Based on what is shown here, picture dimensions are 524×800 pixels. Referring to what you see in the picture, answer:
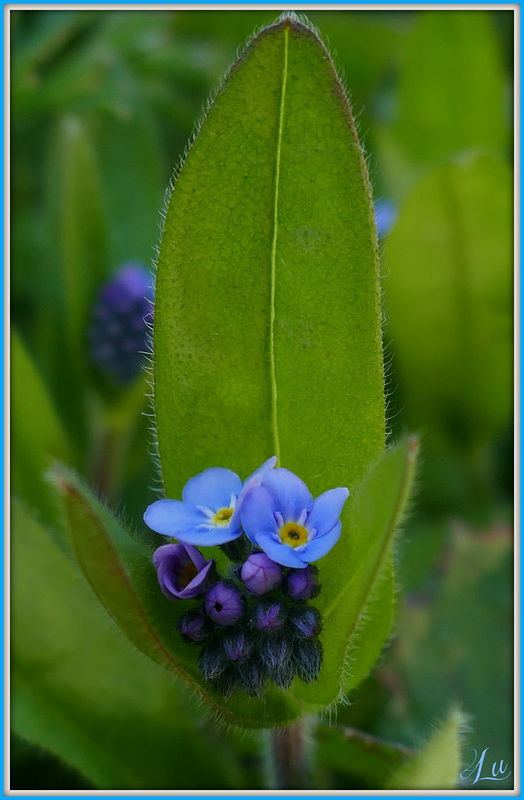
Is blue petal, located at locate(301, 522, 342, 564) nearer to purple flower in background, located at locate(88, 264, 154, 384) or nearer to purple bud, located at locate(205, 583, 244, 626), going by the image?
purple bud, located at locate(205, 583, 244, 626)

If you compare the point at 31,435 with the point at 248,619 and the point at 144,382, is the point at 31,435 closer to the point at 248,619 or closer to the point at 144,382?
the point at 144,382

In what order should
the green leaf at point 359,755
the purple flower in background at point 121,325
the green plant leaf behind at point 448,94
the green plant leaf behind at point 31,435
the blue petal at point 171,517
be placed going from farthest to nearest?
the green plant leaf behind at point 448,94 → the purple flower in background at point 121,325 → the green plant leaf behind at point 31,435 → the green leaf at point 359,755 → the blue petal at point 171,517

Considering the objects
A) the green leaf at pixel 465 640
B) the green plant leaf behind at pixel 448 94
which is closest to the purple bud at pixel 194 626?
the green leaf at pixel 465 640

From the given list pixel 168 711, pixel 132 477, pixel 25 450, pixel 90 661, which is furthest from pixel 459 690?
pixel 25 450

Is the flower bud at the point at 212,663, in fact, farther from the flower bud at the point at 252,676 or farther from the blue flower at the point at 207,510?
the blue flower at the point at 207,510

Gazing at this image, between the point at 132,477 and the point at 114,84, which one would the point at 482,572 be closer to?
the point at 132,477

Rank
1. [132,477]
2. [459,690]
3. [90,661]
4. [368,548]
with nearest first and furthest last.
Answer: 1. [368,548]
2. [90,661]
3. [459,690]
4. [132,477]
